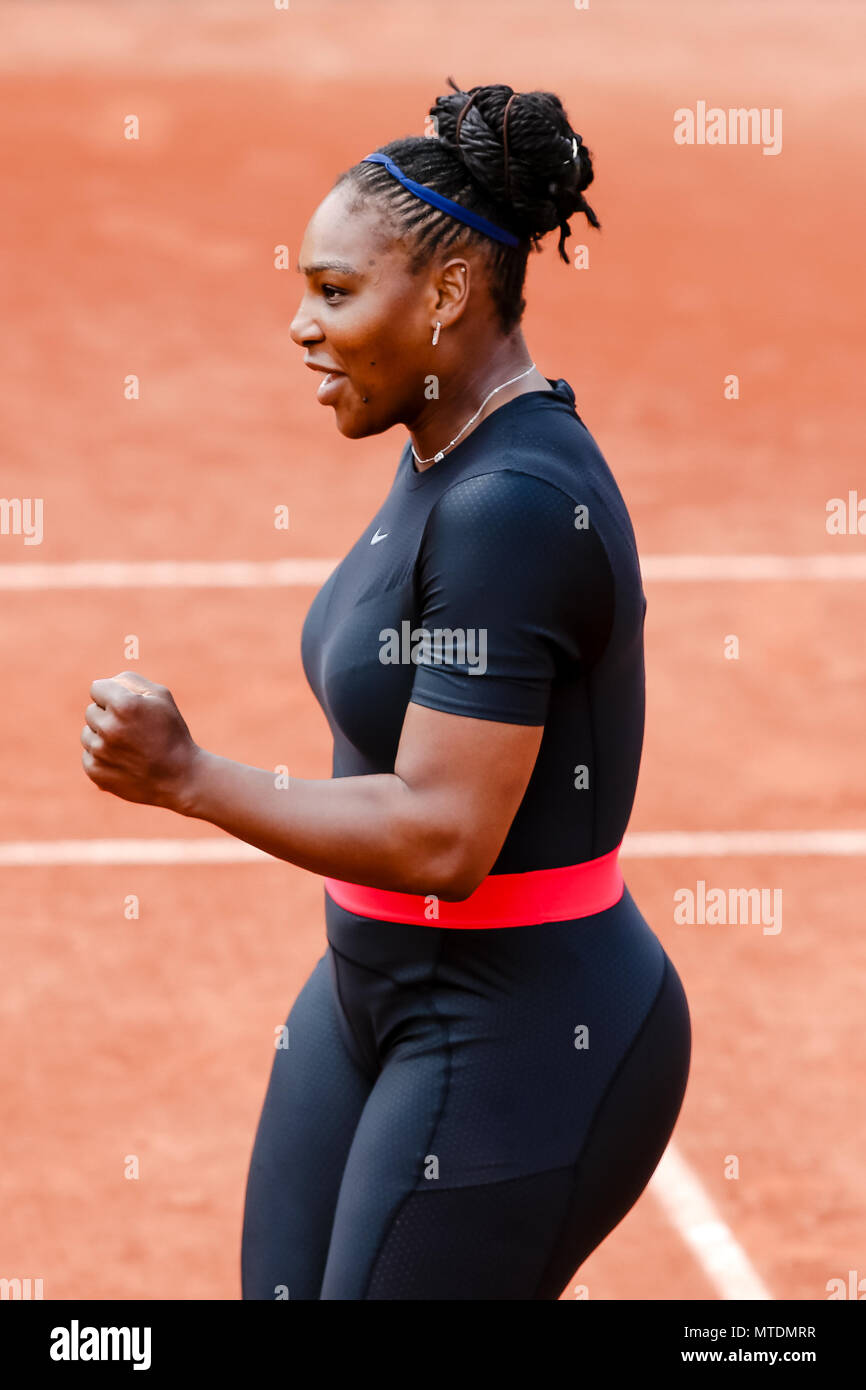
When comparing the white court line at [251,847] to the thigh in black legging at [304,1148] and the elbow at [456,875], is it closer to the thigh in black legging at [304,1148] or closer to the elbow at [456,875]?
the thigh in black legging at [304,1148]

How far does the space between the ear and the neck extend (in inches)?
2.3

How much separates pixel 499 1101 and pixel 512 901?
0.91ft

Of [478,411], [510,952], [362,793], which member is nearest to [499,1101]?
[510,952]

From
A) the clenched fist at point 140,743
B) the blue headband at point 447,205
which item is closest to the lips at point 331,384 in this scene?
the blue headband at point 447,205

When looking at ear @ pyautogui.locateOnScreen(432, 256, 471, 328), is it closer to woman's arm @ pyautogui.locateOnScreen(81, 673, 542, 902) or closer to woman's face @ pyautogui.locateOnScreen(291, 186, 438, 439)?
woman's face @ pyautogui.locateOnScreen(291, 186, 438, 439)

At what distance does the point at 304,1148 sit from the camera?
119 inches

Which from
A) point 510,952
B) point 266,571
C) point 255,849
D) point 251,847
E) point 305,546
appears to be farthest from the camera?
point 305,546

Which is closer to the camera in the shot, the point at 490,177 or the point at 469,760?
the point at 469,760

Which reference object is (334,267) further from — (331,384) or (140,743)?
(140,743)

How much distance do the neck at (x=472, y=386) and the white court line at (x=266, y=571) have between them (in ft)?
22.2

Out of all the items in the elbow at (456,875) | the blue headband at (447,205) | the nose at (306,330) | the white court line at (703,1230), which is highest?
the blue headband at (447,205)

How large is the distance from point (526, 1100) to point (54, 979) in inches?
152

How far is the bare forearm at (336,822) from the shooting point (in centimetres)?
245

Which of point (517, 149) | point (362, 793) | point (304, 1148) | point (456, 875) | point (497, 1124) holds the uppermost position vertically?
point (517, 149)
